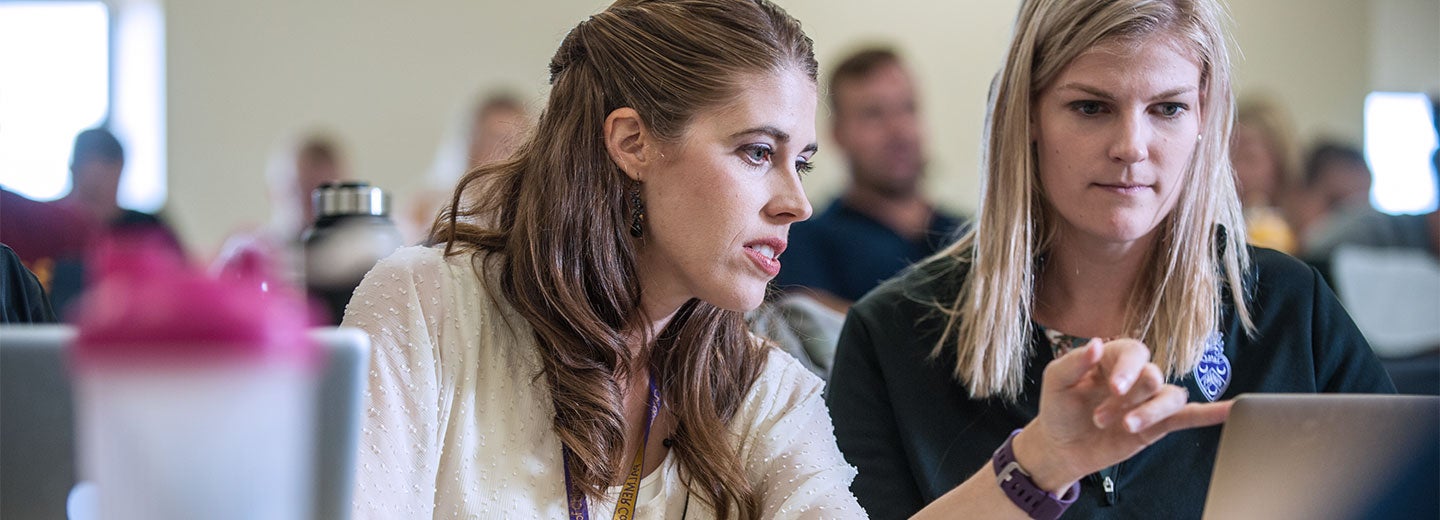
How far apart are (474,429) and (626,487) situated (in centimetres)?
17

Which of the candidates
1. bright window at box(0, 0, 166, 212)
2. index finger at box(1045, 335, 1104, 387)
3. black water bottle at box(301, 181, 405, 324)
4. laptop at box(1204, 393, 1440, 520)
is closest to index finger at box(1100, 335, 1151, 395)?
index finger at box(1045, 335, 1104, 387)

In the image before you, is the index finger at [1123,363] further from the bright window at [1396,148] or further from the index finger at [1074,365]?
the bright window at [1396,148]

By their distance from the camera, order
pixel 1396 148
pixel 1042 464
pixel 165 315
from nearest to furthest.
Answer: pixel 165 315
pixel 1042 464
pixel 1396 148

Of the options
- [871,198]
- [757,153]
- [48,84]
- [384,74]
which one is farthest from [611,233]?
[48,84]

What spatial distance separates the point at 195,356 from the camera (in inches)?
27.1

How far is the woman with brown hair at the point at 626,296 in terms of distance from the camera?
4.34 feet

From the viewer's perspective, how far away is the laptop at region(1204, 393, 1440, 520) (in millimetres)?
940

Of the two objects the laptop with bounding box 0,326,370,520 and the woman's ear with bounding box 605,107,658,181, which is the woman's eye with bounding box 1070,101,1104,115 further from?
the laptop with bounding box 0,326,370,520

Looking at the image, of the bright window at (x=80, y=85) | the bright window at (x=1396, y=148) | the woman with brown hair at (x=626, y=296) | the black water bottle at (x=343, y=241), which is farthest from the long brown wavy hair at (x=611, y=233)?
the bright window at (x=1396, y=148)

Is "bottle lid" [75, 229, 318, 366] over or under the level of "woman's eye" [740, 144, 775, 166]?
under

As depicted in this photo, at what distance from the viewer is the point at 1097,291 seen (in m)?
1.64

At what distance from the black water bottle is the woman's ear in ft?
1.30

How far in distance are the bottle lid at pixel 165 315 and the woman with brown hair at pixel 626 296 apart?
0.57 m

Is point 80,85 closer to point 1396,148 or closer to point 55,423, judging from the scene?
point 55,423
